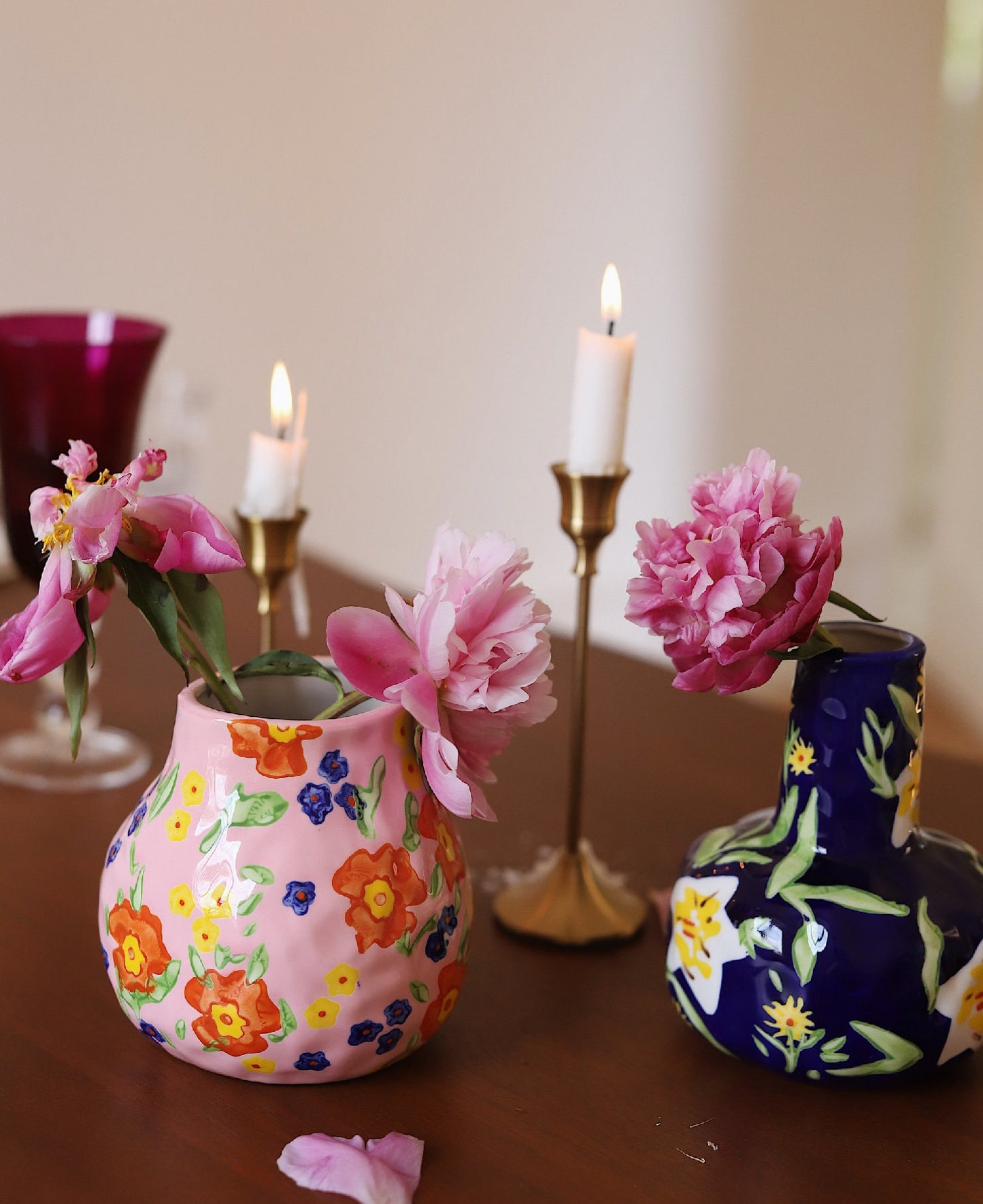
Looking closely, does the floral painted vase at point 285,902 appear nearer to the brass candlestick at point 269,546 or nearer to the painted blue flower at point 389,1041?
the painted blue flower at point 389,1041

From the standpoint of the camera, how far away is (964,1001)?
52 centimetres

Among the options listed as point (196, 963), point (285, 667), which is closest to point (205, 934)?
point (196, 963)

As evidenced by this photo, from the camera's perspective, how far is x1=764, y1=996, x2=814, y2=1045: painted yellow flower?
52 centimetres

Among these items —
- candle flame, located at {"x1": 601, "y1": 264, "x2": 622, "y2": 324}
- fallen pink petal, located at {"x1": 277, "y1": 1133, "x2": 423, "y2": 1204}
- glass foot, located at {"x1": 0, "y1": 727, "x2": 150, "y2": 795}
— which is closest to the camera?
fallen pink petal, located at {"x1": 277, "y1": 1133, "x2": 423, "y2": 1204}

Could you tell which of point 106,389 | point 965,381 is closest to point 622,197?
point 965,381

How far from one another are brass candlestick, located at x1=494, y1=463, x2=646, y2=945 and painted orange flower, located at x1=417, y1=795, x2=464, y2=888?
138 millimetres

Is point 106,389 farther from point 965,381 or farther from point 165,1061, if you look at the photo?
point 965,381

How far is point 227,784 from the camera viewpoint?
505mm

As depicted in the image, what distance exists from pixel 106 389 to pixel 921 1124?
2.00 ft

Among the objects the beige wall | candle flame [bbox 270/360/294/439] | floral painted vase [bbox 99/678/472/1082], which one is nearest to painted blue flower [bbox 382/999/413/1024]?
floral painted vase [bbox 99/678/472/1082]

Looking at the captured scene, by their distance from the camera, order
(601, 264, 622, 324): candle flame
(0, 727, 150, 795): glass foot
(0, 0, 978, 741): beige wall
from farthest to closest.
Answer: (0, 0, 978, 741): beige wall, (0, 727, 150, 795): glass foot, (601, 264, 622, 324): candle flame

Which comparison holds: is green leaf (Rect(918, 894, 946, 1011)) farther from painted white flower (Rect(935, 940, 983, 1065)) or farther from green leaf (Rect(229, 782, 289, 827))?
green leaf (Rect(229, 782, 289, 827))

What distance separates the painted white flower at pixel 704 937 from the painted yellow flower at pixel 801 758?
0.05 m

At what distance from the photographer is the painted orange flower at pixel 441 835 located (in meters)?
0.53
